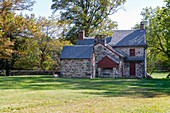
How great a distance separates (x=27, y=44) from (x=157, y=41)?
75.9 feet

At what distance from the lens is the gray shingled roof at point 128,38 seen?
1522 inches

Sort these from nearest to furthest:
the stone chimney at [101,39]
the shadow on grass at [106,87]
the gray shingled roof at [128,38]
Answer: the shadow on grass at [106,87] → the stone chimney at [101,39] → the gray shingled roof at [128,38]

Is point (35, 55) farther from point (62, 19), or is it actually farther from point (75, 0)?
point (75, 0)

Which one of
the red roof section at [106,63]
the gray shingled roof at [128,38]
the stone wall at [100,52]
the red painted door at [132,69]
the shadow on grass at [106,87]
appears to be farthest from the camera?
the gray shingled roof at [128,38]

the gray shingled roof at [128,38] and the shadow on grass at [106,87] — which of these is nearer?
the shadow on grass at [106,87]

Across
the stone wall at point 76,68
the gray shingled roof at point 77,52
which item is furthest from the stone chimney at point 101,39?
the stone wall at point 76,68

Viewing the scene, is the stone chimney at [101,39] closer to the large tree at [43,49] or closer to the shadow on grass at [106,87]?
the large tree at [43,49]

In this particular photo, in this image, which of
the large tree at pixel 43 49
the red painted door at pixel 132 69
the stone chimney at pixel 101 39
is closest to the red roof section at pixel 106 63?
the stone chimney at pixel 101 39

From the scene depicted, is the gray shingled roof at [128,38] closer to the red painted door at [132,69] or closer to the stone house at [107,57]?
the stone house at [107,57]

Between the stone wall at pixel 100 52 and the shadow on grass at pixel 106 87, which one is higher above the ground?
the stone wall at pixel 100 52

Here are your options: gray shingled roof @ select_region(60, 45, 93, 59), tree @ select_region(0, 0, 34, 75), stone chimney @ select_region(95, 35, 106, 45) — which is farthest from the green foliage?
stone chimney @ select_region(95, 35, 106, 45)

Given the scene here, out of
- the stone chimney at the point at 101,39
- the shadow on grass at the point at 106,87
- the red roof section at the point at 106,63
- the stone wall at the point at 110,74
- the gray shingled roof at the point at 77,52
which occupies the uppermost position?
the stone chimney at the point at 101,39

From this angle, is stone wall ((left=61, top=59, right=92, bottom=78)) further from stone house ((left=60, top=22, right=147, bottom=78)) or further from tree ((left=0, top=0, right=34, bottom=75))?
tree ((left=0, top=0, right=34, bottom=75))

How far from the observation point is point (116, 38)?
40.7 metres
